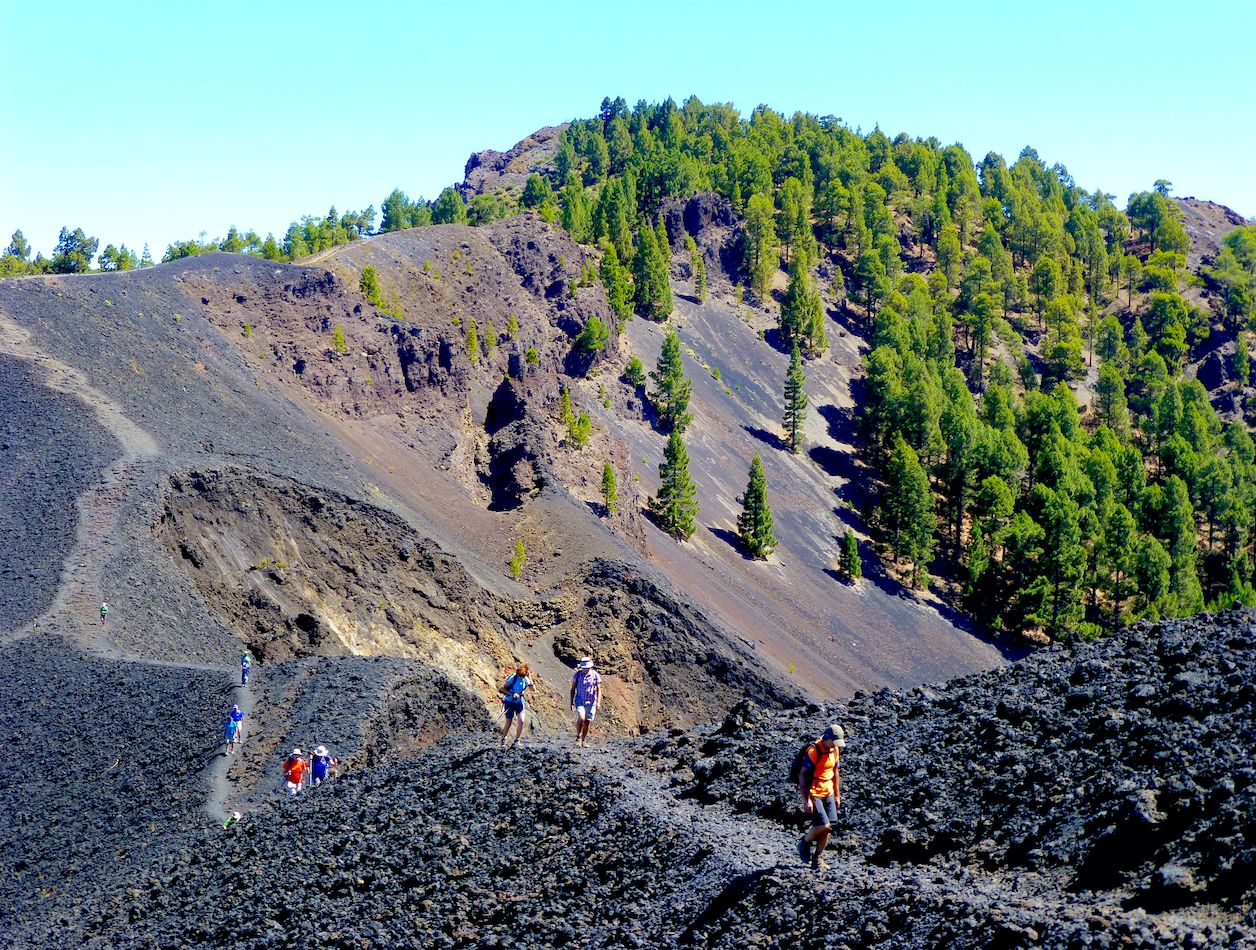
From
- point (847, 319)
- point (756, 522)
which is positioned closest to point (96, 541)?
point (756, 522)

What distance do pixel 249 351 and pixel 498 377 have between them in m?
18.9

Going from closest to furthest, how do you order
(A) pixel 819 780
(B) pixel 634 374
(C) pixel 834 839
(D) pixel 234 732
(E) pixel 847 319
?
(A) pixel 819 780
(C) pixel 834 839
(D) pixel 234 732
(B) pixel 634 374
(E) pixel 847 319

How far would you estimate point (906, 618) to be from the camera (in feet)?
292

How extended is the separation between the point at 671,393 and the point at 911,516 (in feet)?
67.3

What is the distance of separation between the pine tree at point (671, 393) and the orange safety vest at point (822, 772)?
80.8 metres

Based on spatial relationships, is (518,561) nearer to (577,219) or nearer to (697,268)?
(577,219)

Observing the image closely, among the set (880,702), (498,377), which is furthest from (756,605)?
(880,702)

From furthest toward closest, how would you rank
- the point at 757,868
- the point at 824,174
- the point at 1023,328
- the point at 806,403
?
the point at 824,174 < the point at 1023,328 < the point at 806,403 < the point at 757,868

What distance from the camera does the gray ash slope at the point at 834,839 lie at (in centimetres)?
1330

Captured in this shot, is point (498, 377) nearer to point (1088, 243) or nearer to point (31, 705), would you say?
point (31, 705)

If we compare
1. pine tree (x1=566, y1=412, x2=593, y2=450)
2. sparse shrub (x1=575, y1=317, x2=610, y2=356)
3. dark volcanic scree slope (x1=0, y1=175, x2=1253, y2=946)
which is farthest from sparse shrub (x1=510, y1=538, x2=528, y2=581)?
sparse shrub (x1=575, y1=317, x2=610, y2=356)

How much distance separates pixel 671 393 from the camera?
317 feet

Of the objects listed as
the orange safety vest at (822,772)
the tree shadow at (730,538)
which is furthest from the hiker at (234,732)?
the tree shadow at (730,538)

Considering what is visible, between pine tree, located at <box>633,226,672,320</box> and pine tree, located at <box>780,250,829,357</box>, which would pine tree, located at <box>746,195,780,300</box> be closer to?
pine tree, located at <box>780,250,829,357</box>
